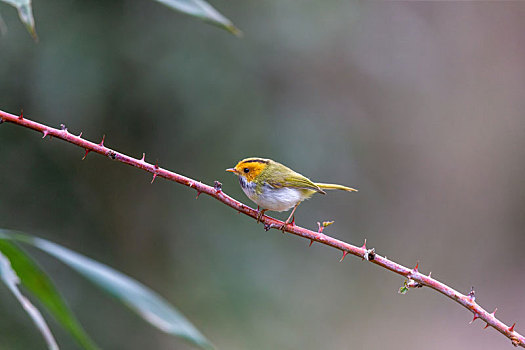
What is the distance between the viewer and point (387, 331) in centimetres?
888

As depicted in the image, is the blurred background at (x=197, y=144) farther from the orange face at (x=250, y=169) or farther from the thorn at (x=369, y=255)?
the thorn at (x=369, y=255)

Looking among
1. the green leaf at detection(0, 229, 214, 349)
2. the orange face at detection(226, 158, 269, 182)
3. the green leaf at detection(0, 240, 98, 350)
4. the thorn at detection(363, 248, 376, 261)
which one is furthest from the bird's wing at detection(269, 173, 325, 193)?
the green leaf at detection(0, 240, 98, 350)

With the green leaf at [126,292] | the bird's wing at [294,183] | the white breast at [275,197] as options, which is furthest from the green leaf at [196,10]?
the bird's wing at [294,183]

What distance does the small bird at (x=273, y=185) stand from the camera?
9.75 ft

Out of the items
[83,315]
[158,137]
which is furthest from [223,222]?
[83,315]

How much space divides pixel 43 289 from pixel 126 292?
0.20 metres

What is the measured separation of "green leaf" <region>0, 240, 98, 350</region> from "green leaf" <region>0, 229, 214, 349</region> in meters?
0.04

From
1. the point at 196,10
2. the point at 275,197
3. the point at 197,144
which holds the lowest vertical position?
the point at 196,10

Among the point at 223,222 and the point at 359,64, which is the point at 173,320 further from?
the point at 359,64

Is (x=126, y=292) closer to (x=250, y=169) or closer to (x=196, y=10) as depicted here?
(x=196, y=10)

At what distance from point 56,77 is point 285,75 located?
2.33 metres

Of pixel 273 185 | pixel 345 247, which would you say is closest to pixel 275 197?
pixel 273 185

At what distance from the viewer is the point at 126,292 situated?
4.70ft

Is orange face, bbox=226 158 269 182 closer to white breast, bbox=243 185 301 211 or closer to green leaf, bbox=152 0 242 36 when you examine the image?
white breast, bbox=243 185 301 211
